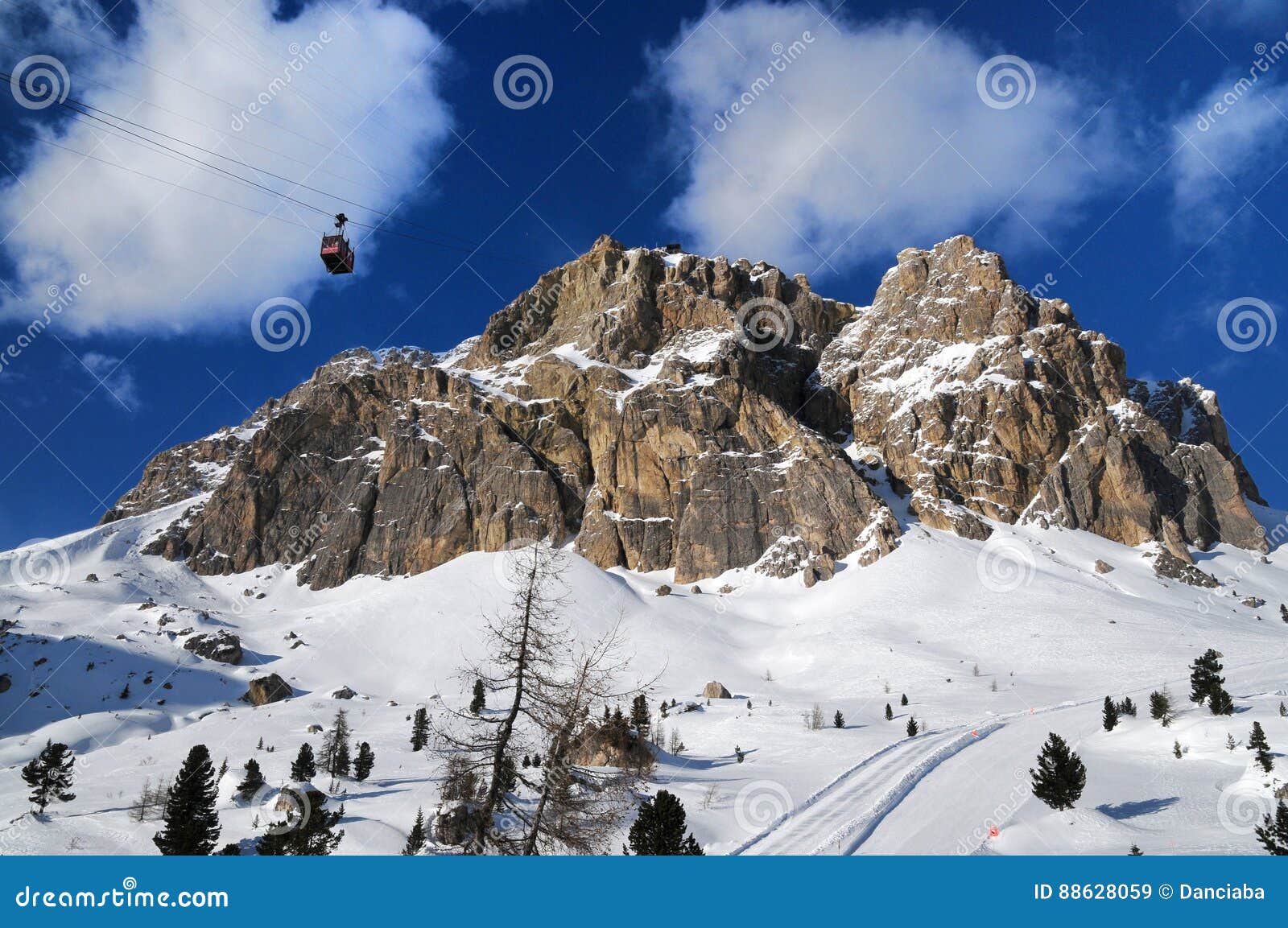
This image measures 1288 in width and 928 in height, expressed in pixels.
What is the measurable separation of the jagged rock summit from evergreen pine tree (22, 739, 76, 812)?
70421mm

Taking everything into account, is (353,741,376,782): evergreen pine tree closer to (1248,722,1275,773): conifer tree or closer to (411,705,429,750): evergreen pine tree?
(411,705,429,750): evergreen pine tree

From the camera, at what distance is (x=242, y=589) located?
4405 inches

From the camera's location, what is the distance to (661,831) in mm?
13562

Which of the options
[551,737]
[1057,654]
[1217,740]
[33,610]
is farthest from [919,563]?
[33,610]

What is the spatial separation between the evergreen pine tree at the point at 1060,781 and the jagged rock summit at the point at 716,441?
74.6 metres

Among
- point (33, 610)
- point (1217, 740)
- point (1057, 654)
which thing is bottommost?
point (1217, 740)

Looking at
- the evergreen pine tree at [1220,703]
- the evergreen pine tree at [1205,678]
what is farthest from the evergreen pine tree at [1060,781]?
the evergreen pine tree at [1205,678]

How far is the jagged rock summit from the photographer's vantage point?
102938 mm

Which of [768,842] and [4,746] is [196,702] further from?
[768,842]

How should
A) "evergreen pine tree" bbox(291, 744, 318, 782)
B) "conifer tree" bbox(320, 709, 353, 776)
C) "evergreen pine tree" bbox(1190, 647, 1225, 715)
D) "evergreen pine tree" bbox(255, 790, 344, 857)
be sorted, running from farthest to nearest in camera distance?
"evergreen pine tree" bbox(1190, 647, 1225, 715)
"conifer tree" bbox(320, 709, 353, 776)
"evergreen pine tree" bbox(291, 744, 318, 782)
"evergreen pine tree" bbox(255, 790, 344, 857)

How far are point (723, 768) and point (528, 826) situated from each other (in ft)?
66.0

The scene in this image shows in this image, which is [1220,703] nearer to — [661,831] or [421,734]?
[661,831]

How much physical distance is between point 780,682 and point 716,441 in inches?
2108

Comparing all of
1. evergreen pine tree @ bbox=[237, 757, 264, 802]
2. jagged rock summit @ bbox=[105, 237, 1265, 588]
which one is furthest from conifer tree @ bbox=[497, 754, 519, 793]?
jagged rock summit @ bbox=[105, 237, 1265, 588]
